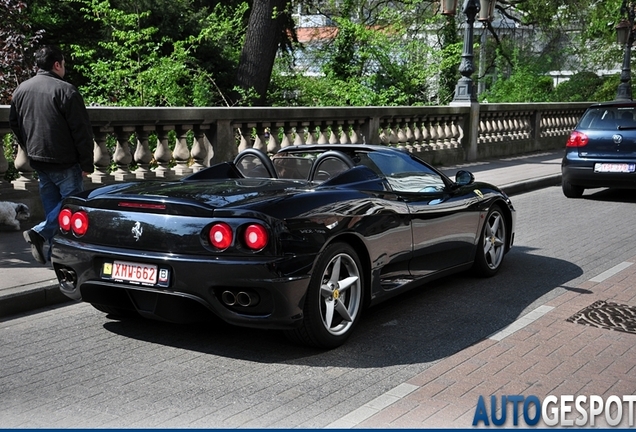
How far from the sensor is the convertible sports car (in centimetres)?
515

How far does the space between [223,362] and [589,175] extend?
10.2 m

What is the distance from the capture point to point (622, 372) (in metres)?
5.18

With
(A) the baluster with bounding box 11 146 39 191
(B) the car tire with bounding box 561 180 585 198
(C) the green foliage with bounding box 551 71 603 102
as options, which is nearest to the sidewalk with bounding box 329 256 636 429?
(A) the baluster with bounding box 11 146 39 191

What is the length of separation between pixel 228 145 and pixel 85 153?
491 cm

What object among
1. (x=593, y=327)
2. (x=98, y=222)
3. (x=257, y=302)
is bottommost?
(x=593, y=327)

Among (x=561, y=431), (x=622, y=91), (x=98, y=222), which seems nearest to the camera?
(x=561, y=431)

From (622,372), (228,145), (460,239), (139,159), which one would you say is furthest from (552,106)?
(622,372)

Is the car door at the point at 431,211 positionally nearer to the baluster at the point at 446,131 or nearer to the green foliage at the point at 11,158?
the green foliage at the point at 11,158

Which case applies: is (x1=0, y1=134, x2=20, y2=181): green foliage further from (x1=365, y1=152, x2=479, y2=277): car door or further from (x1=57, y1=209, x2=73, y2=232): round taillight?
(x1=365, y1=152, x2=479, y2=277): car door

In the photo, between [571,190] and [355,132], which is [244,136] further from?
[571,190]

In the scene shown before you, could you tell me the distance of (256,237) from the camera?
5137mm

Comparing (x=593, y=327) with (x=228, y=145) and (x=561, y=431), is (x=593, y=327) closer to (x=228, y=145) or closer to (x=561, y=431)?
(x=561, y=431)

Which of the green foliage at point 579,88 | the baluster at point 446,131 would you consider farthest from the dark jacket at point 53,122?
the green foliage at point 579,88

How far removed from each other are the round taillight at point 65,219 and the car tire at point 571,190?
1054cm
